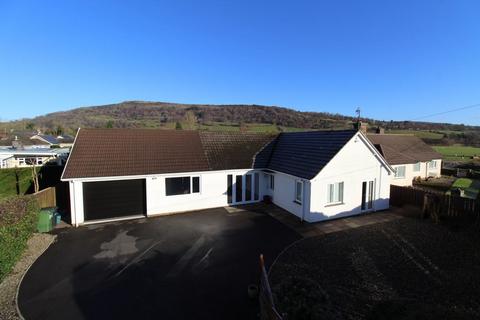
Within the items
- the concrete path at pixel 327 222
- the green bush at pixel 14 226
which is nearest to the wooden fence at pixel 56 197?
the green bush at pixel 14 226

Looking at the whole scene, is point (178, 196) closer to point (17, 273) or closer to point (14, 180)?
point (17, 273)

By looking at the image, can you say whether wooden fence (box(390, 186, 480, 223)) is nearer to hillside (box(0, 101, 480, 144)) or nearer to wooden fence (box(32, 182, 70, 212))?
wooden fence (box(32, 182, 70, 212))

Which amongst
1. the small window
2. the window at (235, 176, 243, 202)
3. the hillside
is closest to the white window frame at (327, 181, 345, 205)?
the window at (235, 176, 243, 202)

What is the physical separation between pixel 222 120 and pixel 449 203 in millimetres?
54720

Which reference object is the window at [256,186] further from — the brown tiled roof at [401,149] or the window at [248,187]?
the brown tiled roof at [401,149]

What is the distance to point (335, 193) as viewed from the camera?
16.0m

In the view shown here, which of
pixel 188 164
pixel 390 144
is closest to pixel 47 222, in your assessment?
pixel 188 164

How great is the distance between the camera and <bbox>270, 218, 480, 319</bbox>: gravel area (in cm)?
698

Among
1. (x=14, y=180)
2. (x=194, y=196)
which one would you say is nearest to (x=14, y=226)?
(x=194, y=196)

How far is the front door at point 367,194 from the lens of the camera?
16.9 metres

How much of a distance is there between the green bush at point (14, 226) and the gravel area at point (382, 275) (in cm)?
966

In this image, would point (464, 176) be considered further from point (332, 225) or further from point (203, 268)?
point (203, 268)

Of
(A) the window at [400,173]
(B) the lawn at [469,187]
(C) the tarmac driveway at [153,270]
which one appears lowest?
(C) the tarmac driveway at [153,270]

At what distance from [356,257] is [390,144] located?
85.8 feet
